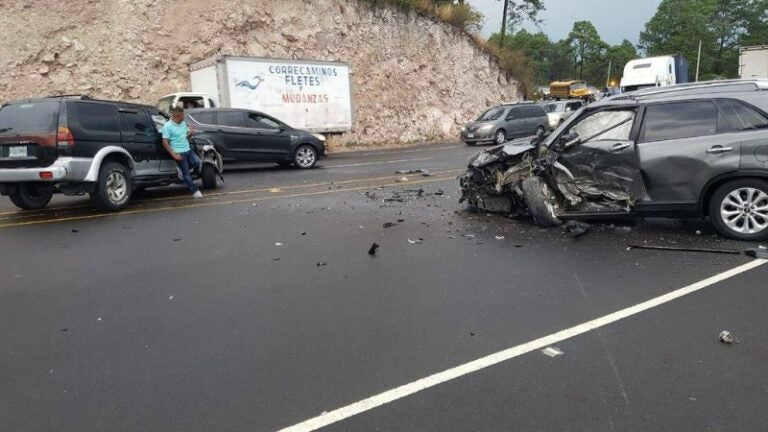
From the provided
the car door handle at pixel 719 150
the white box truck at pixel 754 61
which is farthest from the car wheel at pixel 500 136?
the car door handle at pixel 719 150

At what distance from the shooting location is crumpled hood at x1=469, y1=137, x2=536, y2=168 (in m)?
7.81

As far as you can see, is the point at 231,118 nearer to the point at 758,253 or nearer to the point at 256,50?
the point at 256,50

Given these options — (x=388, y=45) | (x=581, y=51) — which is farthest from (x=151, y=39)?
(x=581, y=51)

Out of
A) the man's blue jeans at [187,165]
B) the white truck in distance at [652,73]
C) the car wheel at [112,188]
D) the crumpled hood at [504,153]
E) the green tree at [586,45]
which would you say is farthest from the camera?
the green tree at [586,45]

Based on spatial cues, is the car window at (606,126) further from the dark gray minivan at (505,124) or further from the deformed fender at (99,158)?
the dark gray minivan at (505,124)

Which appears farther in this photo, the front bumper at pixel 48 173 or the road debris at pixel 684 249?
the front bumper at pixel 48 173

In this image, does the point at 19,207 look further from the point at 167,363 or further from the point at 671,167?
the point at 671,167

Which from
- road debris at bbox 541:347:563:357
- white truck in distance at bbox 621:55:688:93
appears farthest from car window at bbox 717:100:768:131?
white truck in distance at bbox 621:55:688:93

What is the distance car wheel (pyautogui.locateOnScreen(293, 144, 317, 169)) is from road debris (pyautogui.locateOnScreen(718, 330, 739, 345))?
1344 centimetres

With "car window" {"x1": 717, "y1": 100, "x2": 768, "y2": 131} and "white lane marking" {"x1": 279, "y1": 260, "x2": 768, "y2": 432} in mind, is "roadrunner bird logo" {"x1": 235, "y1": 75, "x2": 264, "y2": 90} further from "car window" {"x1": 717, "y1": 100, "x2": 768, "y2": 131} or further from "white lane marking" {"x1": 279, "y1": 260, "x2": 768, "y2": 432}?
"white lane marking" {"x1": 279, "y1": 260, "x2": 768, "y2": 432}

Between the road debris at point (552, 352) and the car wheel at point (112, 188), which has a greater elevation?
the car wheel at point (112, 188)

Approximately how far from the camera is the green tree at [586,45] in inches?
4112

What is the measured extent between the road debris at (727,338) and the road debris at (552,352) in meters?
1.19

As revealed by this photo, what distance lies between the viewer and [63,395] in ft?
10.9
